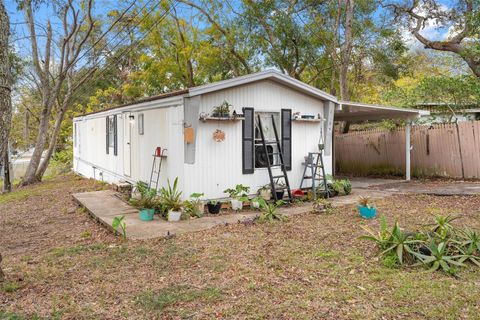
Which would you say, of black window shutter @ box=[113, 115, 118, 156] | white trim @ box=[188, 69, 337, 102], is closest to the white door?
black window shutter @ box=[113, 115, 118, 156]

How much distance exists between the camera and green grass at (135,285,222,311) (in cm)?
320

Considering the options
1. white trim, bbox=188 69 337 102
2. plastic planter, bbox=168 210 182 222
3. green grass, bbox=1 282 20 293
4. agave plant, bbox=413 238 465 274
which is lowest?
green grass, bbox=1 282 20 293

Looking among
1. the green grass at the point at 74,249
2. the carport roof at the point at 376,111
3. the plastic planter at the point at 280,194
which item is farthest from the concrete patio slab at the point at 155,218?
the carport roof at the point at 376,111

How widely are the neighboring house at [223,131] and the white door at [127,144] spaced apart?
0.02 m

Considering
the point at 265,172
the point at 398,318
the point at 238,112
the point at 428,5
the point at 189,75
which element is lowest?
the point at 398,318

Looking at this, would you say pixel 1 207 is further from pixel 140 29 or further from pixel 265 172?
pixel 140 29

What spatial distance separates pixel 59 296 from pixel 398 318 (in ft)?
9.34

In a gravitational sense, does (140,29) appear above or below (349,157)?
above

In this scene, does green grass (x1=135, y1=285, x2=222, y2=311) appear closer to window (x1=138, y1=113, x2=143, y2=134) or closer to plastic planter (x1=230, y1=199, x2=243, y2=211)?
plastic planter (x1=230, y1=199, x2=243, y2=211)

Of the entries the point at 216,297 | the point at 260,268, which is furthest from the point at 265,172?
the point at 216,297

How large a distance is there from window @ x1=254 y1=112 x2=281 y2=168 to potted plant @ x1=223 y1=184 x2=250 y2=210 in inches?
24.8

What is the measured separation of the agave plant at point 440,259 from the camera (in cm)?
385

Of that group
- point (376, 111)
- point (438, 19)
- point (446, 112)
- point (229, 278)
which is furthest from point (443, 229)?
point (438, 19)

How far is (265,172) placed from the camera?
7824mm
